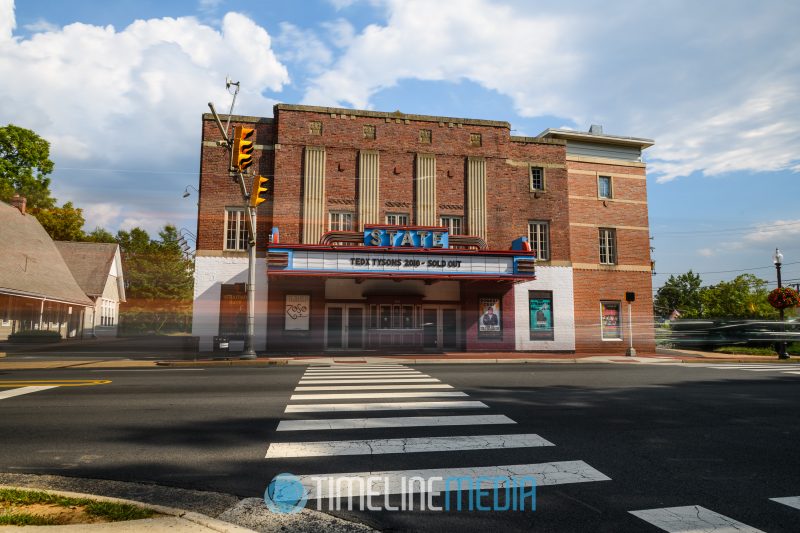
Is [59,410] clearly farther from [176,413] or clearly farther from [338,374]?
[338,374]

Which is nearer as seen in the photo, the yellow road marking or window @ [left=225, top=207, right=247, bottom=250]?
the yellow road marking

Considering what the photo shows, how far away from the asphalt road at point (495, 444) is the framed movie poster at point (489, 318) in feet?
48.2

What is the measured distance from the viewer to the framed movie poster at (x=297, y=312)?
23.8 metres

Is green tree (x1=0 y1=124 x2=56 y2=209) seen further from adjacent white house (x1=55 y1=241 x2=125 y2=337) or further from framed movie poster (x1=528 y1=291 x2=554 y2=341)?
framed movie poster (x1=528 y1=291 x2=554 y2=341)

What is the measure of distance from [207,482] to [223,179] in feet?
70.6

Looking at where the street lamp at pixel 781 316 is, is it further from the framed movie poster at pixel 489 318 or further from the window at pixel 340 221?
the window at pixel 340 221

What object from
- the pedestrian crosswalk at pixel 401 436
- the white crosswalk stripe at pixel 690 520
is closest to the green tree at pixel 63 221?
the pedestrian crosswalk at pixel 401 436

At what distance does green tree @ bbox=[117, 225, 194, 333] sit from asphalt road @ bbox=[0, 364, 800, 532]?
52.9 meters

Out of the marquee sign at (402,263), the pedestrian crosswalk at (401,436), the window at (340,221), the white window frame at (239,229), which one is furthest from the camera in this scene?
the window at (340,221)

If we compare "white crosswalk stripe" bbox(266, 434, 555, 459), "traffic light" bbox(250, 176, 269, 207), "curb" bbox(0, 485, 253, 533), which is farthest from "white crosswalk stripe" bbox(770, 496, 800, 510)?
"traffic light" bbox(250, 176, 269, 207)

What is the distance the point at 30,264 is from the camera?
3269 centimetres

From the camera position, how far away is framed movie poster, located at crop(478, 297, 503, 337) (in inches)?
1018

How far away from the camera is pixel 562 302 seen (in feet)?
89.0

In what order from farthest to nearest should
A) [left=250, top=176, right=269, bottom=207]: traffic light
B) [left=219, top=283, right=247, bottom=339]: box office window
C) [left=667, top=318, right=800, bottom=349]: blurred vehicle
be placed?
[left=667, top=318, right=800, bottom=349]: blurred vehicle < [left=219, top=283, right=247, bottom=339]: box office window < [left=250, top=176, right=269, bottom=207]: traffic light
